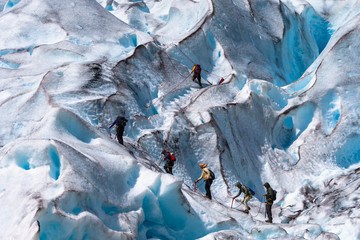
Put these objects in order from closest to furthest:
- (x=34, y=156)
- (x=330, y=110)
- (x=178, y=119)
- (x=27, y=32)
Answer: (x=34, y=156)
(x=178, y=119)
(x=330, y=110)
(x=27, y=32)

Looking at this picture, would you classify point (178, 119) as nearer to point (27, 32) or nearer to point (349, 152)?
point (349, 152)

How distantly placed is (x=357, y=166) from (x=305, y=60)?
7727 millimetres

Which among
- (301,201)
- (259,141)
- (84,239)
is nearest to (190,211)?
(84,239)

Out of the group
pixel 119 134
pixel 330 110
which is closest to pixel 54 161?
pixel 119 134

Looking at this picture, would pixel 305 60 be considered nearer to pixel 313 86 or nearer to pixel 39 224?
pixel 313 86

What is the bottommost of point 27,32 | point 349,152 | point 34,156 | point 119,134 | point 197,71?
point 27,32

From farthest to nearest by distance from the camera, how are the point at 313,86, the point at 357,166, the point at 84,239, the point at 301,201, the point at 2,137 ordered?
1. the point at 313,86
2. the point at 357,166
3. the point at 301,201
4. the point at 2,137
5. the point at 84,239

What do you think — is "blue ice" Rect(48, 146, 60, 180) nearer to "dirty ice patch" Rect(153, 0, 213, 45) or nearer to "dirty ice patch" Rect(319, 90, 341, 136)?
"dirty ice patch" Rect(319, 90, 341, 136)

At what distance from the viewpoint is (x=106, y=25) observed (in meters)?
20.4

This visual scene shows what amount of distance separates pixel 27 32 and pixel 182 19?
23.9ft

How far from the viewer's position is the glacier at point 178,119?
9.85 metres

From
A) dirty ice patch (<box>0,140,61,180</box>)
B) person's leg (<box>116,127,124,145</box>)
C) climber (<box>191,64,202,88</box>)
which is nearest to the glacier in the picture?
dirty ice patch (<box>0,140,61,180</box>)

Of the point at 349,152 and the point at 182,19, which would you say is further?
the point at 182,19

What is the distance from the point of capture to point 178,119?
53.4ft
